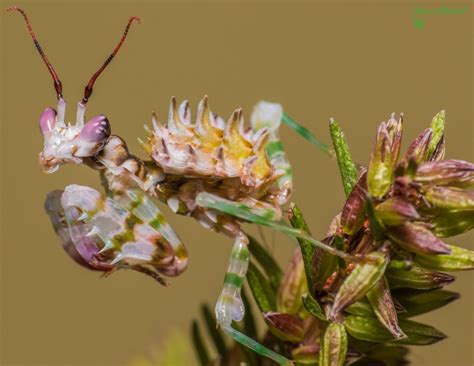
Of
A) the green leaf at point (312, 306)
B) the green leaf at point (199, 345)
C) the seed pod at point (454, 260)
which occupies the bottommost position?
the green leaf at point (199, 345)

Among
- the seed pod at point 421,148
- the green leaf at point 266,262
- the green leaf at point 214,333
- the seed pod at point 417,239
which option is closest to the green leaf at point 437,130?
the seed pod at point 421,148

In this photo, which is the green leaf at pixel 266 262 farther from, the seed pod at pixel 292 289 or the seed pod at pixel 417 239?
the seed pod at pixel 417 239

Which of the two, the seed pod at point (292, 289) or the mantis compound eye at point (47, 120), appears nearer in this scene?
the seed pod at point (292, 289)

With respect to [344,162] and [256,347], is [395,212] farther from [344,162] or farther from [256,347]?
[256,347]

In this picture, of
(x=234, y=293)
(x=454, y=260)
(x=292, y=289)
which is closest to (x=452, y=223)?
(x=454, y=260)

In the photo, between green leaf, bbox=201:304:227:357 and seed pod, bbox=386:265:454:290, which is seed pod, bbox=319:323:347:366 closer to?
seed pod, bbox=386:265:454:290
